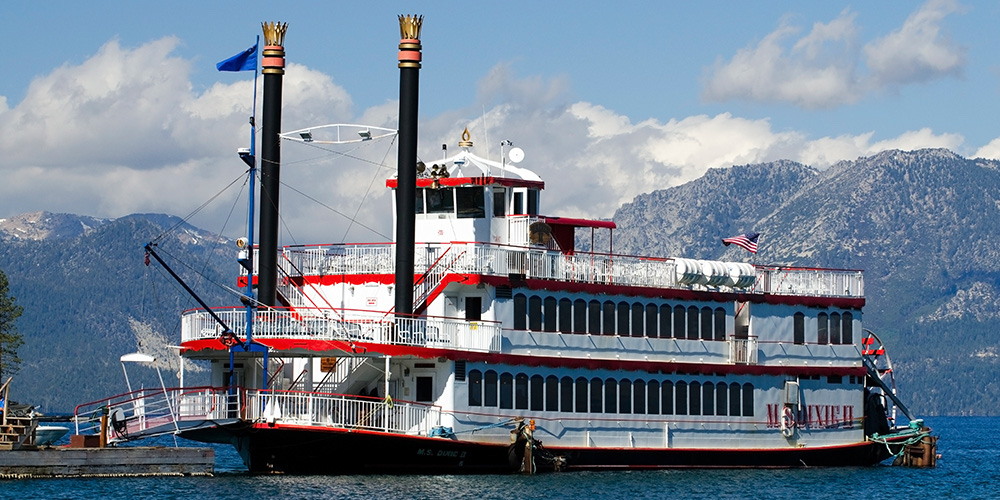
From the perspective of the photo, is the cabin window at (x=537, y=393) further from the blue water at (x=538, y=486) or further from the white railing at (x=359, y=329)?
the blue water at (x=538, y=486)

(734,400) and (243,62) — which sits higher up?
(243,62)

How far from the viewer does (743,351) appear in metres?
46.5

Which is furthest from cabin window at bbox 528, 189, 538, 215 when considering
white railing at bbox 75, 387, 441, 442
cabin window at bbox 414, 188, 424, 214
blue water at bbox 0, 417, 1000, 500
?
white railing at bbox 75, 387, 441, 442

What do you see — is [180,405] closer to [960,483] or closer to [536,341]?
[536,341]

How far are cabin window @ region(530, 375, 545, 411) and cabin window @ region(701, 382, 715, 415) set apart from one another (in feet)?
18.4

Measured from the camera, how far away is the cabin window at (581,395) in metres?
43.1

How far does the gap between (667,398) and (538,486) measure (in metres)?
7.02

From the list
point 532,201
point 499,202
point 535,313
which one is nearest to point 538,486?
point 535,313

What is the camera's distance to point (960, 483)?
2000 inches

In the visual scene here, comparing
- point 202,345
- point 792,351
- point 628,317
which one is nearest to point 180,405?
point 202,345

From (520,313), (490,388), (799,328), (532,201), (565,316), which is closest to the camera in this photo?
(490,388)

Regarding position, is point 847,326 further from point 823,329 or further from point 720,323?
point 720,323

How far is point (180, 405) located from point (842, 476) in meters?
19.5

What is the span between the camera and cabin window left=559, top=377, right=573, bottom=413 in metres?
42.8
